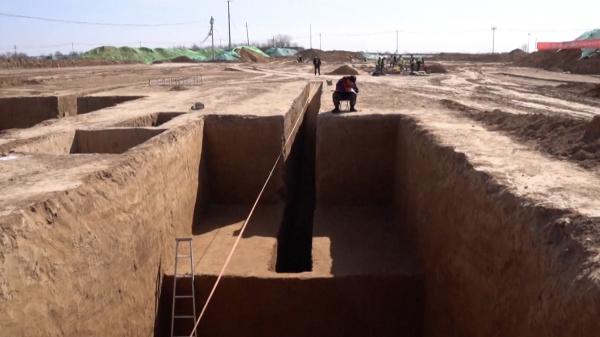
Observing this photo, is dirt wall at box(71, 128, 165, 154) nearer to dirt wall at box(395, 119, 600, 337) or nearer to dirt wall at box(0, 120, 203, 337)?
dirt wall at box(0, 120, 203, 337)

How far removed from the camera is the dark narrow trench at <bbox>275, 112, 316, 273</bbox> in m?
8.21

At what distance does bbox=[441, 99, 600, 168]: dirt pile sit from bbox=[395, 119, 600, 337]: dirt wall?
112 centimetres

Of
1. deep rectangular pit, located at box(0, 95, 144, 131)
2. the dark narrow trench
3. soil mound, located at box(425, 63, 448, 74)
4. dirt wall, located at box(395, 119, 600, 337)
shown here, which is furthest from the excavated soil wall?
soil mound, located at box(425, 63, 448, 74)

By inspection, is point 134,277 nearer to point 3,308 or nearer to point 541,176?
point 3,308

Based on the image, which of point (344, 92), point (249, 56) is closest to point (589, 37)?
point (249, 56)

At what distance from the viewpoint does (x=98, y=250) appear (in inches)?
169

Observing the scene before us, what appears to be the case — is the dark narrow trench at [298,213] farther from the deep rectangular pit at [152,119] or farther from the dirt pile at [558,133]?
the dirt pile at [558,133]

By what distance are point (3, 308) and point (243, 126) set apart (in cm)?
571

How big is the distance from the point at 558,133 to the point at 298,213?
16.5 feet

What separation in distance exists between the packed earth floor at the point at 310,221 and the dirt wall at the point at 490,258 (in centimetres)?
2

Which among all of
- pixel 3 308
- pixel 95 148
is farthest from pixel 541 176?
pixel 95 148

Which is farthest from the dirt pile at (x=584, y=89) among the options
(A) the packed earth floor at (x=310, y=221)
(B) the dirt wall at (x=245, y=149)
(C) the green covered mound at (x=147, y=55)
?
(C) the green covered mound at (x=147, y=55)

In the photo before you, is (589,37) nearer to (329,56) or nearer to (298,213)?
(329,56)

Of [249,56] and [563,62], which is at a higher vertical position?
[249,56]
